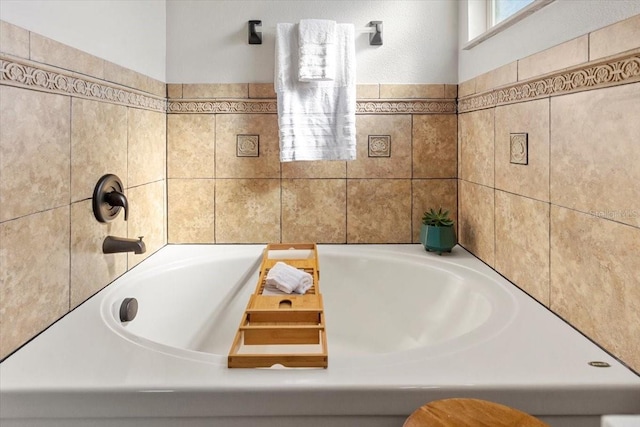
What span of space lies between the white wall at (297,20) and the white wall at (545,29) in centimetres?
15

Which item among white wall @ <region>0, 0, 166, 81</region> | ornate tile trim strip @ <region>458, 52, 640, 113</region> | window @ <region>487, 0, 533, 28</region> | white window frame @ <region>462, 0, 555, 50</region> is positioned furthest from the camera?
window @ <region>487, 0, 533, 28</region>

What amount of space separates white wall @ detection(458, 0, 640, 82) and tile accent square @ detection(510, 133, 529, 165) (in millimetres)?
255

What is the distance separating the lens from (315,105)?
2.01 metres

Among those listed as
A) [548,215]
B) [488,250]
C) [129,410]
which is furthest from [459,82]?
[129,410]

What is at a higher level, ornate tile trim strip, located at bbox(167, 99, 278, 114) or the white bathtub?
ornate tile trim strip, located at bbox(167, 99, 278, 114)

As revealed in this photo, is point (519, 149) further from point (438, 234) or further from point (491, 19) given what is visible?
point (491, 19)

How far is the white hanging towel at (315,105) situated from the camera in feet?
6.52

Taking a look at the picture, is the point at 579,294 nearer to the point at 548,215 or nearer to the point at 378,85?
the point at 548,215

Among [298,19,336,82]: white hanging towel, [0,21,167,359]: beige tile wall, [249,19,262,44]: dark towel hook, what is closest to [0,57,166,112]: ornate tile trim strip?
[0,21,167,359]: beige tile wall

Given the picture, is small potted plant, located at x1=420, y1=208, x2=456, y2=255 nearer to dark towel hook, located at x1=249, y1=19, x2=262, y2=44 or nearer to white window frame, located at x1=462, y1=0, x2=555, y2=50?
white window frame, located at x1=462, y1=0, x2=555, y2=50

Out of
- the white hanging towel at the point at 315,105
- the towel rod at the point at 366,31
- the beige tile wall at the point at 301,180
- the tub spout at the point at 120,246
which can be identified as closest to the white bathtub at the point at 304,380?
the tub spout at the point at 120,246

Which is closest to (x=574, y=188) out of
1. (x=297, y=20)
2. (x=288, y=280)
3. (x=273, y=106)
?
(x=288, y=280)

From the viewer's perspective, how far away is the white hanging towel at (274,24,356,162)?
1986mm

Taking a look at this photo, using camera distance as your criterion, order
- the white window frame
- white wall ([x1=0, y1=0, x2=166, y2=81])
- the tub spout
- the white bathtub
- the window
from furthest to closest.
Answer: the window < the tub spout < the white window frame < white wall ([x1=0, y1=0, x2=166, y2=81]) < the white bathtub
